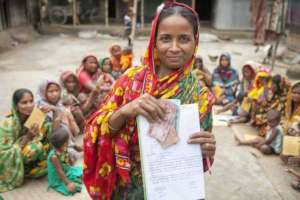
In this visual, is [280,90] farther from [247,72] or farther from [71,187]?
[71,187]

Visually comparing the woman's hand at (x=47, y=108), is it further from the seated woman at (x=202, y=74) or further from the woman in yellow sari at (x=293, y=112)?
the seated woman at (x=202, y=74)

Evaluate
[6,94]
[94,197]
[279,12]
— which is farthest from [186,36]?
[279,12]

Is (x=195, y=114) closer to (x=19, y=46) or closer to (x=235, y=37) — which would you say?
(x=19, y=46)

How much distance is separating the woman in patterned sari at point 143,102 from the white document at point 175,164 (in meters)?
0.04

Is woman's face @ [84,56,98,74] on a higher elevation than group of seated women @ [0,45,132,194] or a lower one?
higher

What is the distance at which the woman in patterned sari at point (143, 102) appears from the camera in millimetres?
1281

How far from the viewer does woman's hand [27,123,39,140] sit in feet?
10.9

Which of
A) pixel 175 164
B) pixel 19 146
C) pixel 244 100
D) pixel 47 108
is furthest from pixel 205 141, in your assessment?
pixel 244 100

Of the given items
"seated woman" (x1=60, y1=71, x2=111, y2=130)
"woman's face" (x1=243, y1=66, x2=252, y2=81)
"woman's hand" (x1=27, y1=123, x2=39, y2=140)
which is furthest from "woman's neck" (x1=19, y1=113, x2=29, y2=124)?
"woman's face" (x1=243, y1=66, x2=252, y2=81)

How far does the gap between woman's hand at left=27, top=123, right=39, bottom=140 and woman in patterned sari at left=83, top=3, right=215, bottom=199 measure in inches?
79.2

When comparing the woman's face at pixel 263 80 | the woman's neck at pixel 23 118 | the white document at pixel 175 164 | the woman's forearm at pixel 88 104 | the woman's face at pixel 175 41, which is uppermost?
the woman's face at pixel 175 41

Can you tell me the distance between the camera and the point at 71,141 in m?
4.27

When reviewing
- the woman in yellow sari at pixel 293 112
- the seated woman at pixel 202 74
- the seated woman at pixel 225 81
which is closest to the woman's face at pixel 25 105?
the woman in yellow sari at pixel 293 112

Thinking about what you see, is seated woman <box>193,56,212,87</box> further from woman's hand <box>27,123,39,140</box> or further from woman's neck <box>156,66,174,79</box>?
woman's neck <box>156,66,174,79</box>
